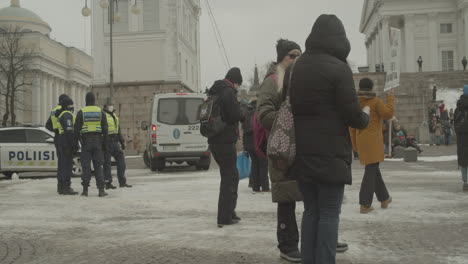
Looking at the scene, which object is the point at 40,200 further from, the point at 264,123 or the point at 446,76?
the point at 446,76

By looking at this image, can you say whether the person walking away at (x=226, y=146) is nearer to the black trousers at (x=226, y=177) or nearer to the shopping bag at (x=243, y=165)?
the black trousers at (x=226, y=177)

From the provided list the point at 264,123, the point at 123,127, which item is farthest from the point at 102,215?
the point at 123,127

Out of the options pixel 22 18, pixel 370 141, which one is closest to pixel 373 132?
pixel 370 141

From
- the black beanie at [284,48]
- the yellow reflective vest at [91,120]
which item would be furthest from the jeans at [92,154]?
the black beanie at [284,48]

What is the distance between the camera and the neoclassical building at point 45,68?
3332 inches

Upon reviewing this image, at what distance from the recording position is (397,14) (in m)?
65.7

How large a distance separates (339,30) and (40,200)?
8134mm

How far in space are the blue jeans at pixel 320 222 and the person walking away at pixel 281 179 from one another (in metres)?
1.08

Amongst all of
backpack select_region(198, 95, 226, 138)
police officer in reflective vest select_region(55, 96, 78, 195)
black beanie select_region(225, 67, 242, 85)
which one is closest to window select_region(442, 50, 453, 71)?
police officer in reflective vest select_region(55, 96, 78, 195)

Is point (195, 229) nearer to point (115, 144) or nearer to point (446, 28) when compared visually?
point (115, 144)

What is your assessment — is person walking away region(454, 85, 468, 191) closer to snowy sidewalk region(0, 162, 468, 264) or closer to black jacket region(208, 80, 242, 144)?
snowy sidewalk region(0, 162, 468, 264)

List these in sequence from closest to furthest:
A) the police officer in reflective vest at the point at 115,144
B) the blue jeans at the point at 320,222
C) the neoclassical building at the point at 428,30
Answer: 1. the blue jeans at the point at 320,222
2. the police officer in reflective vest at the point at 115,144
3. the neoclassical building at the point at 428,30

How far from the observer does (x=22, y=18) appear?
9681 cm

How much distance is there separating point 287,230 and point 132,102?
4114 cm
